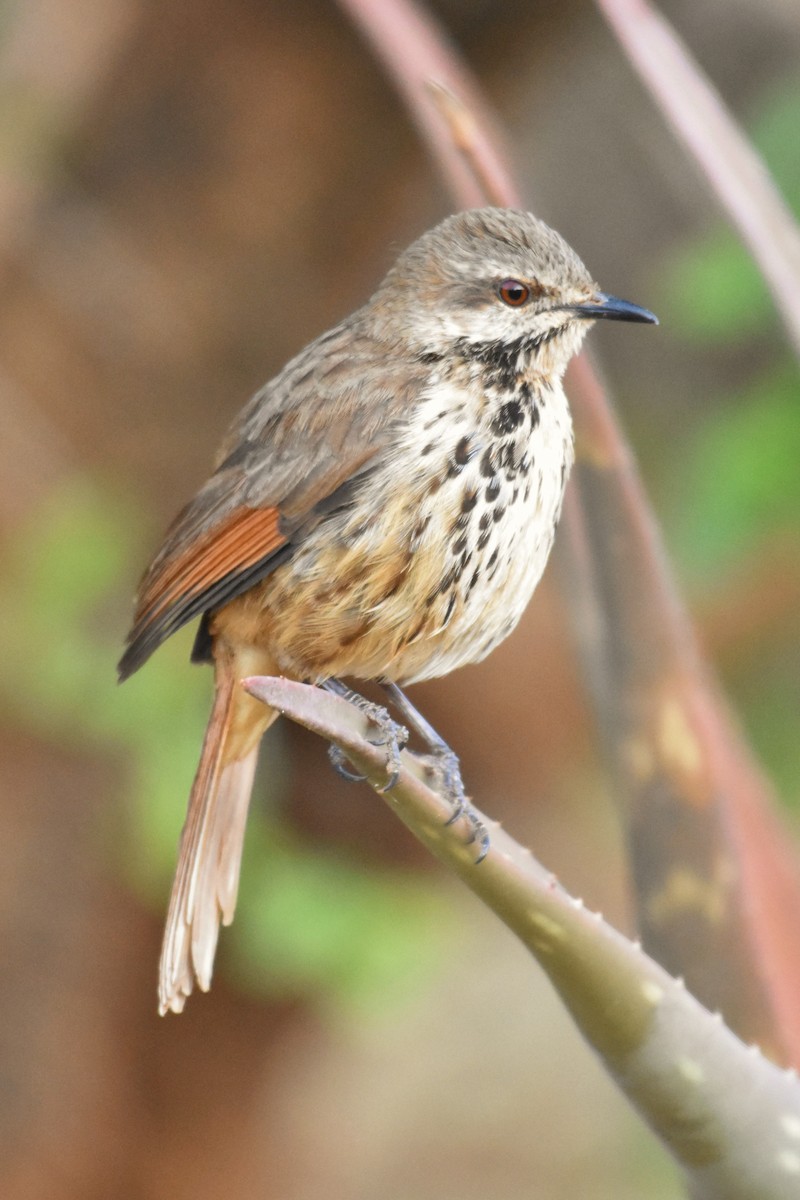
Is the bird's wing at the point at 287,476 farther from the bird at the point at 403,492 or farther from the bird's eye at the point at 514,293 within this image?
the bird's eye at the point at 514,293

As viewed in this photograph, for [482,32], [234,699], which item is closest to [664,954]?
[234,699]

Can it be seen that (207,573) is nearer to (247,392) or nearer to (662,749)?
(662,749)

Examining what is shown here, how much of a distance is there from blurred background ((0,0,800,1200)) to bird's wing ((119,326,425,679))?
8.16 ft

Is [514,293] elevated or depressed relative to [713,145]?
elevated

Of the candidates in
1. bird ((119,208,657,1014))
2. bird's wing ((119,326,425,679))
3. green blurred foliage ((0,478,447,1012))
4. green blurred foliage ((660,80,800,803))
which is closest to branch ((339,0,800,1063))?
bird ((119,208,657,1014))

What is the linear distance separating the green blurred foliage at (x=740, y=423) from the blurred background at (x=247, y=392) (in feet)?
1.17

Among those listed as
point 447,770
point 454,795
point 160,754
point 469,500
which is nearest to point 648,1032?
point 454,795

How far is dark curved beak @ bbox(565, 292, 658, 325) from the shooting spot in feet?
7.34

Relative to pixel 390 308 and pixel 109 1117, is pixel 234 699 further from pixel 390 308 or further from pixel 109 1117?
pixel 109 1117

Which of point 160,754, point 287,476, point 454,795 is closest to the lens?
point 454,795

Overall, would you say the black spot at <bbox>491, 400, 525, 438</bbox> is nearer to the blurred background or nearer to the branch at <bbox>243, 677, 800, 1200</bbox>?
the branch at <bbox>243, 677, 800, 1200</bbox>

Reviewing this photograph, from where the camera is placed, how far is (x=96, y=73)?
553 centimetres

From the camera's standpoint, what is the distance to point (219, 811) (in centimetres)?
261

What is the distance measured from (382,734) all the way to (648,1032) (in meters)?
0.47
